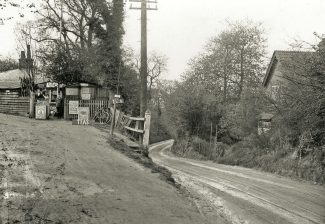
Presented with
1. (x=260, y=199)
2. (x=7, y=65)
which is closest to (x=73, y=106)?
(x=260, y=199)

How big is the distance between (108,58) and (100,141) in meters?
19.6

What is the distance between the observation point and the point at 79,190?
29.2ft

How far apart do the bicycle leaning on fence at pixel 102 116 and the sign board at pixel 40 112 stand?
3.10m

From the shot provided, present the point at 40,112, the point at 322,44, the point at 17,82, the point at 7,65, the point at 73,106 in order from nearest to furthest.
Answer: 1. the point at 322,44
2. the point at 40,112
3. the point at 73,106
4. the point at 17,82
5. the point at 7,65

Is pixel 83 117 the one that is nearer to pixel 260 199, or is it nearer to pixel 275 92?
pixel 275 92

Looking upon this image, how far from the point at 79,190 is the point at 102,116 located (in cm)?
2030

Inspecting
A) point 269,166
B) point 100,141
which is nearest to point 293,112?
point 269,166

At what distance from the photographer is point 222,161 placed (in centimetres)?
3228

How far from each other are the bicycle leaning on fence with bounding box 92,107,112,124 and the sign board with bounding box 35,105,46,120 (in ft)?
10.2

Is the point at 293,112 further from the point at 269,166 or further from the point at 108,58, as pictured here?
the point at 108,58

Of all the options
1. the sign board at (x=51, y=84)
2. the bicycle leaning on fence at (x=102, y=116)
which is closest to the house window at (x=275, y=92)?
the bicycle leaning on fence at (x=102, y=116)

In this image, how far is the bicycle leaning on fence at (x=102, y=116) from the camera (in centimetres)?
2873

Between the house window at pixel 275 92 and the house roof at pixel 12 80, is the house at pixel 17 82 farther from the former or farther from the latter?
the house window at pixel 275 92

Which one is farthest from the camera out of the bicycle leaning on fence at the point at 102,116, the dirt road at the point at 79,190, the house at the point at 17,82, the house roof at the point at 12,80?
the house roof at the point at 12,80
